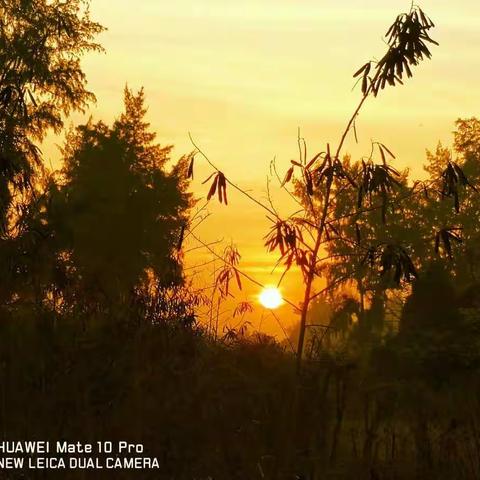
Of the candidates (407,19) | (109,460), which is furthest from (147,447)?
(407,19)

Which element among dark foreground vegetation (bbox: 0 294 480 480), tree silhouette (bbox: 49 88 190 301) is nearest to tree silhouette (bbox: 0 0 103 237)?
tree silhouette (bbox: 49 88 190 301)

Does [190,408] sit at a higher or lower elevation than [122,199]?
lower

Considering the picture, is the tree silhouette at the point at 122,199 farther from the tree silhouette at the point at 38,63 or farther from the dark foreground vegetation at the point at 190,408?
the dark foreground vegetation at the point at 190,408

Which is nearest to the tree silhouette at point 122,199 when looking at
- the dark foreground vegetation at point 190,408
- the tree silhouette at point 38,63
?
the tree silhouette at point 38,63

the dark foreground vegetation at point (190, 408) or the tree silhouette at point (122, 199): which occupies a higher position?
the tree silhouette at point (122, 199)

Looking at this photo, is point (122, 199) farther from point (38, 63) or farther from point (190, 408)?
point (190, 408)

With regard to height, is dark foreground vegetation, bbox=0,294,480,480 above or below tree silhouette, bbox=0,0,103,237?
below

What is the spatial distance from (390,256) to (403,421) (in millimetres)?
1855

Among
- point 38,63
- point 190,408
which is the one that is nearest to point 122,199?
point 38,63

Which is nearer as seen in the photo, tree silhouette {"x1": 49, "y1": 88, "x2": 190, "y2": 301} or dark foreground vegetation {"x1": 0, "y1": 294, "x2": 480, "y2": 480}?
dark foreground vegetation {"x1": 0, "y1": 294, "x2": 480, "y2": 480}

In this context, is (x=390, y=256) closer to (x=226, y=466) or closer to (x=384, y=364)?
(x=226, y=466)

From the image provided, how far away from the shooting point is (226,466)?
6355 mm

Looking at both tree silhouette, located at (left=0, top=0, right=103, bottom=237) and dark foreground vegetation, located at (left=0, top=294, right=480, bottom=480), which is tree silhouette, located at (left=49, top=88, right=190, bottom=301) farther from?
dark foreground vegetation, located at (left=0, top=294, right=480, bottom=480)

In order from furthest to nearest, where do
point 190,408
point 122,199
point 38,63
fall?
point 122,199 < point 38,63 < point 190,408
